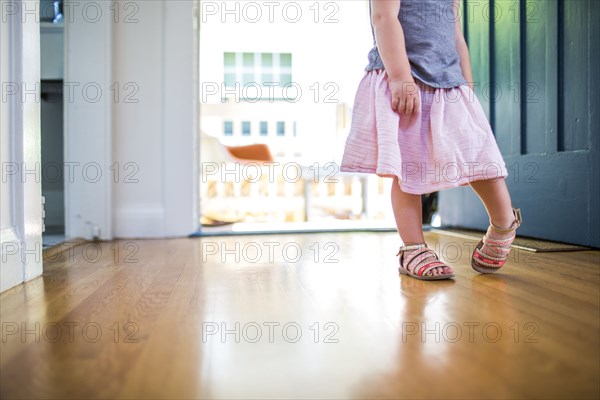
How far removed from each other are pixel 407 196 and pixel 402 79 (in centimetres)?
24

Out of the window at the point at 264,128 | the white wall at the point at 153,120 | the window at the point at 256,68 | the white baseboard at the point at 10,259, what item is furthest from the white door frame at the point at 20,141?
the window at the point at 256,68

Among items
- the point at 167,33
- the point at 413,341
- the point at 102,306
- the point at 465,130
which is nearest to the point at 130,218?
the point at 167,33

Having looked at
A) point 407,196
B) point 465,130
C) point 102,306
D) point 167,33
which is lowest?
point 102,306

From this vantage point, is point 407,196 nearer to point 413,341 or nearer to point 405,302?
point 405,302

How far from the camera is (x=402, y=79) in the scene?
935 mm

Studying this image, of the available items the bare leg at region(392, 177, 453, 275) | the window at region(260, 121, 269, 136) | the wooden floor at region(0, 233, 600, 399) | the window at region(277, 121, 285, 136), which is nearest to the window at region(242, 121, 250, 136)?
the window at region(260, 121, 269, 136)

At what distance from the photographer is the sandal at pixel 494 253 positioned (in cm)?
100

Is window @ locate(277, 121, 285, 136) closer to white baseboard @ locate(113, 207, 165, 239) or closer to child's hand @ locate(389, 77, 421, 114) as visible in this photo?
white baseboard @ locate(113, 207, 165, 239)

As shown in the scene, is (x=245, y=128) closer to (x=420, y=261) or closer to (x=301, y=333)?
(x=420, y=261)

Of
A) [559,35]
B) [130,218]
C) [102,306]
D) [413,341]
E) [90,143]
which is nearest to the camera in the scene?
[413,341]

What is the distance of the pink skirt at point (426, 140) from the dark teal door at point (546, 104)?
0.61m

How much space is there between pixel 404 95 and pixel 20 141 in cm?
74

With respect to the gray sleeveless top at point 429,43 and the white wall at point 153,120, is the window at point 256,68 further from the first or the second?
the gray sleeveless top at point 429,43

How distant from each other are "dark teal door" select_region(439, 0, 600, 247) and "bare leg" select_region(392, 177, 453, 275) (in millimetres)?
680
